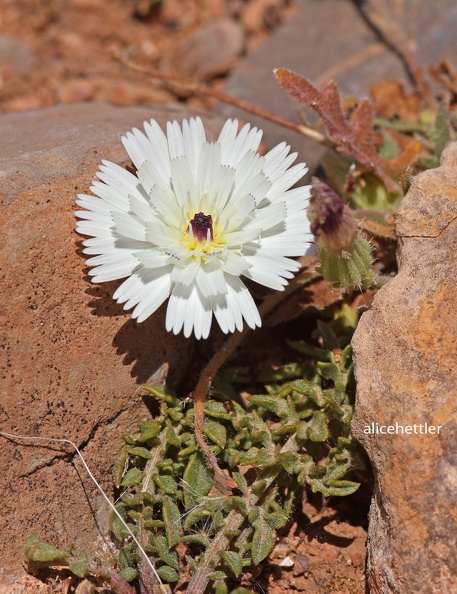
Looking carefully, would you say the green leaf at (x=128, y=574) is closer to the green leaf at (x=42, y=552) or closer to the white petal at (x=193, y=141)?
the green leaf at (x=42, y=552)

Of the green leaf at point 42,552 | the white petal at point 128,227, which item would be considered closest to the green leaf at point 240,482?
the green leaf at point 42,552

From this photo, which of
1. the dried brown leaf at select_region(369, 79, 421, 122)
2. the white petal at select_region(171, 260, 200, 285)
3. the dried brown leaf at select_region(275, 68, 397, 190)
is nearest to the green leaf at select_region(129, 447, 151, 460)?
the white petal at select_region(171, 260, 200, 285)

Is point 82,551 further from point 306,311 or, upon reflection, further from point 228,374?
point 306,311

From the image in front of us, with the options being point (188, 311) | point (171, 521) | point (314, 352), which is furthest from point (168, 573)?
point (314, 352)

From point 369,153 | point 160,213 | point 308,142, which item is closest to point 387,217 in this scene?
point 369,153

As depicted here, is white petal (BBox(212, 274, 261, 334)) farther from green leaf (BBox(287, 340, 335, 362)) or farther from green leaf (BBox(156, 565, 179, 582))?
green leaf (BBox(156, 565, 179, 582))

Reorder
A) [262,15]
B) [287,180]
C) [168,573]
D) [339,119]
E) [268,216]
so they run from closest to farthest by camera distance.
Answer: [168,573], [268,216], [287,180], [339,119], [262,15]

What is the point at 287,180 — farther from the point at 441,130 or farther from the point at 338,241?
the point at 441,130
